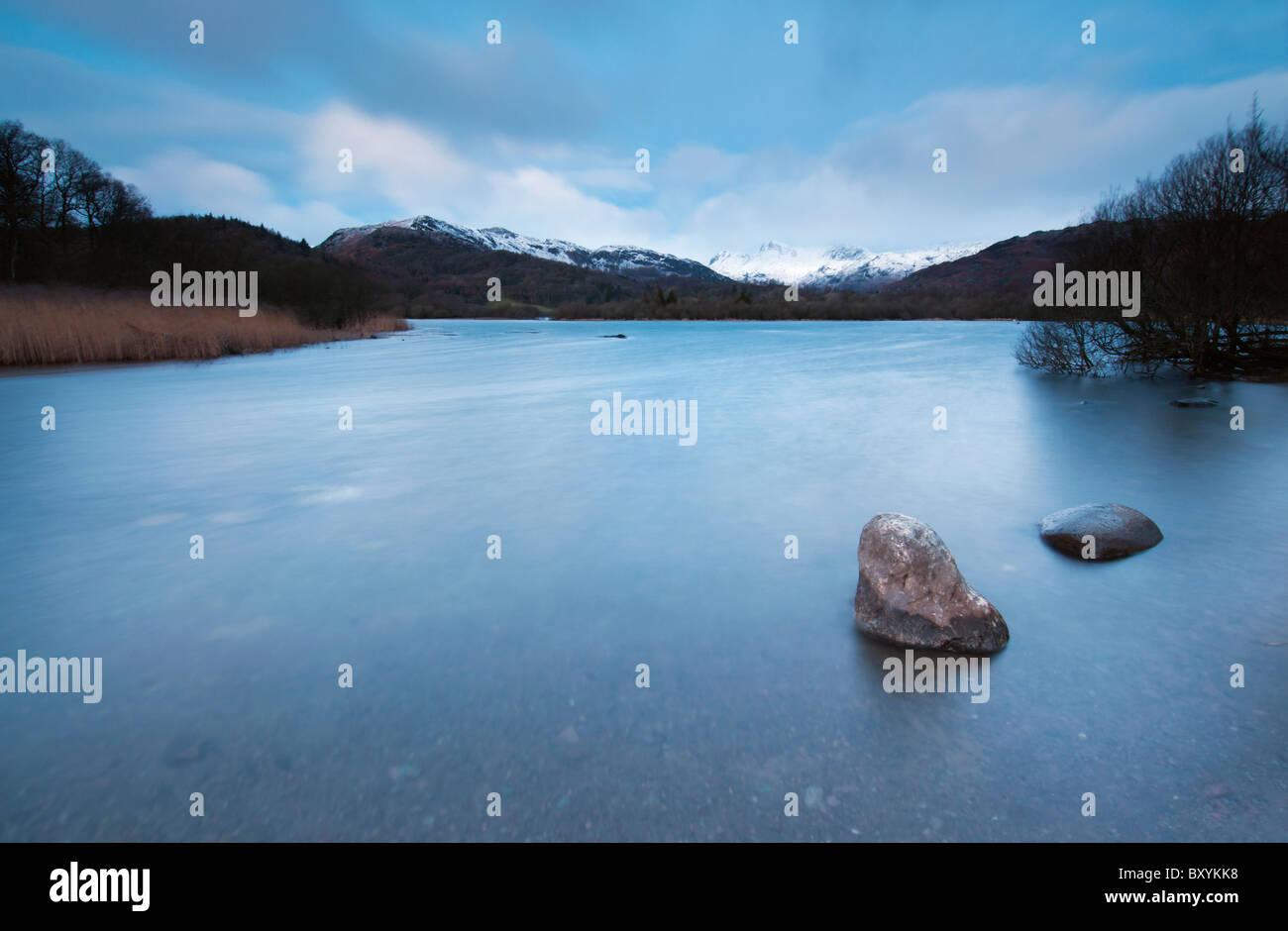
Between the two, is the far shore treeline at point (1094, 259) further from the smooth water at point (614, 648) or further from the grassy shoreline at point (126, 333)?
the smooth water at point (614, 648)

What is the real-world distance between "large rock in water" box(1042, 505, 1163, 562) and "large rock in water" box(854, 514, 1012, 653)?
181 cm

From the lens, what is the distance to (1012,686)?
3.04 metres

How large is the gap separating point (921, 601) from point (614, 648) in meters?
1.69

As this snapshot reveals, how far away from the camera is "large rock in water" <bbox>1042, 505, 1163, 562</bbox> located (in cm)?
473

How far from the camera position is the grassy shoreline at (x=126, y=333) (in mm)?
17500

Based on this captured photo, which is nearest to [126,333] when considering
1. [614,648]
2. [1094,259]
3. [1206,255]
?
[614,648]

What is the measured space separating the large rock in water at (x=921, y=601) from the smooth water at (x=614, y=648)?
169 millimetres

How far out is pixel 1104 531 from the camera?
4.84m

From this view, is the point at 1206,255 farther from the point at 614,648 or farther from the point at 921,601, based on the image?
the point at 614,648

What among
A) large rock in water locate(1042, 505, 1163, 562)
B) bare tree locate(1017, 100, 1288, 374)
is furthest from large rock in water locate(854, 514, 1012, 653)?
bare tree locate(1017, 100, 1288, 374)

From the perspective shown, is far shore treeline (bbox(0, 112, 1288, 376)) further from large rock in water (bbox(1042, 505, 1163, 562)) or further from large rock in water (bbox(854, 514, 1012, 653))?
large rock in water (bbox(854, 514, 1012, 653))
